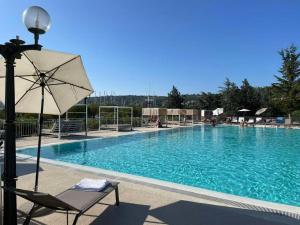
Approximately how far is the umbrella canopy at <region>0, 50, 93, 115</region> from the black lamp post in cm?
103

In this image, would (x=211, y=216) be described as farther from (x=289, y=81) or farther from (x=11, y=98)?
(x=289, y=81)

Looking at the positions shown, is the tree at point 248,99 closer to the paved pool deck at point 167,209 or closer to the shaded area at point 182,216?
the paved pool deck at point 167,209

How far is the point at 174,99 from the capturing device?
48688 millimetres

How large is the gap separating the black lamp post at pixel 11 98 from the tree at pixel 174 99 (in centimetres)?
4557

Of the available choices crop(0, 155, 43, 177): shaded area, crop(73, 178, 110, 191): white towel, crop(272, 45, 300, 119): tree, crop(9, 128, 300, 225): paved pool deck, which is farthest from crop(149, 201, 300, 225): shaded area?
crop(272, 45, 300, 119): tree

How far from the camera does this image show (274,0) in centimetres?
1634

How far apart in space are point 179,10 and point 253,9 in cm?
469

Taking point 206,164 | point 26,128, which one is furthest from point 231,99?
point 206,164

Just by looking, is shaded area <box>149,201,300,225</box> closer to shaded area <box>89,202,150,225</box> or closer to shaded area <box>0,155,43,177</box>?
shaded area <box>89,202,150,225</box>

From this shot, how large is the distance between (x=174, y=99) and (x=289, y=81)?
18.4 m

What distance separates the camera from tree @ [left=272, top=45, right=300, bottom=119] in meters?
35.1

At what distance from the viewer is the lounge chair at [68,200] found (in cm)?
281

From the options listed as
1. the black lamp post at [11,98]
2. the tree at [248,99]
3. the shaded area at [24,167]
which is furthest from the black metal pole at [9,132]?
the tree at [248,99]

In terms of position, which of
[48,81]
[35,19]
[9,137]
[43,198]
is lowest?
[43,198]
